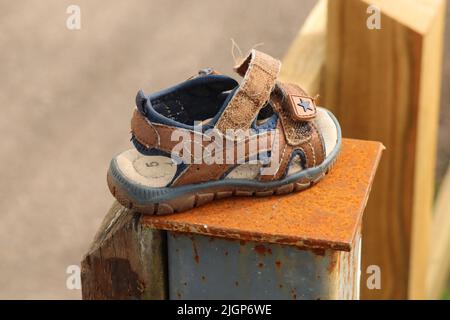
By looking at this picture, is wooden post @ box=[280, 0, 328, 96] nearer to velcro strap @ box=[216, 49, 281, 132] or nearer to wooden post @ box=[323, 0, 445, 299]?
wooden post @ box=[323, 0, 445, 299]

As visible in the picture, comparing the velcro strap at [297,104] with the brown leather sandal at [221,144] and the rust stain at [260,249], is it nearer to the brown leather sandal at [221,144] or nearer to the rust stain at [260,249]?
the brown leather sandal at [221,144]

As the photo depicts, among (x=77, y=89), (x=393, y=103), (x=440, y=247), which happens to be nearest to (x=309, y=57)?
(x=393, y=103)

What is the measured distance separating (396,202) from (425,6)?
0.54 metres

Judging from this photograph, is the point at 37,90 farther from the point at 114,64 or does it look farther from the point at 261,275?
the point at 261,275

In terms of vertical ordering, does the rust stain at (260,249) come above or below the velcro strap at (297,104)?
below

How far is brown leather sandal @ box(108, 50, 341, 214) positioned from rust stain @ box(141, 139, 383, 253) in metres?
0.02

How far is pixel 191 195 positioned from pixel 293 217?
0.20 m

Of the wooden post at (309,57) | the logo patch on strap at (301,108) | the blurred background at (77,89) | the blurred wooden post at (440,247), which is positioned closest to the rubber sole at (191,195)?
the logo patch on strap at (301,108)

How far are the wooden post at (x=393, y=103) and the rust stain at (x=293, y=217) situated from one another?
1.96 ft

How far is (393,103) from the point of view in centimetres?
259

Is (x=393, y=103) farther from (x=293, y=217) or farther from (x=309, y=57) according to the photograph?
(x=293, y=217)

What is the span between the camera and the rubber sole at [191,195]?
188 centimetres
